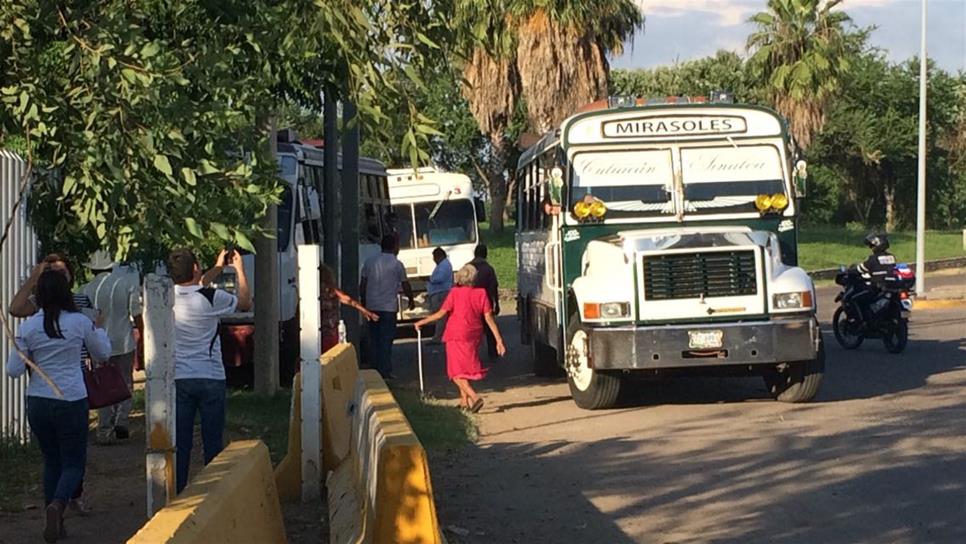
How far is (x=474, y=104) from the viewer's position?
1590 inches

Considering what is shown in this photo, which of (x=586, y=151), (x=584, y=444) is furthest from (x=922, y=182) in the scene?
(x=584, y=444)

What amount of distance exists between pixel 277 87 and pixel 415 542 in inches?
343

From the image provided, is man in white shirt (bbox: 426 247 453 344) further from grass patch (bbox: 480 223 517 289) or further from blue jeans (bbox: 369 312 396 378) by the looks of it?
grass patch (bbox: 480 223 517 289)

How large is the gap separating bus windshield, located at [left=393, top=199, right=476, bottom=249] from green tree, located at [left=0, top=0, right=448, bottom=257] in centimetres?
1982

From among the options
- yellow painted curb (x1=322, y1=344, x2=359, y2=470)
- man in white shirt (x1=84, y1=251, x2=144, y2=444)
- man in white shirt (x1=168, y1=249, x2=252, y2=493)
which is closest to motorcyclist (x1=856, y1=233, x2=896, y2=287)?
yellow painted curb (x1=322, y1=344, x2=359, y2=470)

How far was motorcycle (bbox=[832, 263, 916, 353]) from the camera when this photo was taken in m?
21.1

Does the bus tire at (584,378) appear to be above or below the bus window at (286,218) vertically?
below

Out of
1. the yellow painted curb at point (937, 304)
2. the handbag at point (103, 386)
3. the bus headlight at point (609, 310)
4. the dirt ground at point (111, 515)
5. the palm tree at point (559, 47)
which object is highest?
the palm tree at point (559, 47)

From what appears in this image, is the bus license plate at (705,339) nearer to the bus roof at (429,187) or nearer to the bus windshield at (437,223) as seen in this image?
the bus windshield at (437,223)

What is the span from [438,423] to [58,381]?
594 cm

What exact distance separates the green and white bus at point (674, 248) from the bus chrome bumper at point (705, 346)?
0.5 inches

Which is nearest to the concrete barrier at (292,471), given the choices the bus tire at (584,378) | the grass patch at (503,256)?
the bus tire at (584,378)

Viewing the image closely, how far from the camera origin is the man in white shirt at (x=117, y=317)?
13.3m

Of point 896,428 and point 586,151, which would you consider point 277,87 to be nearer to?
point 586,151
